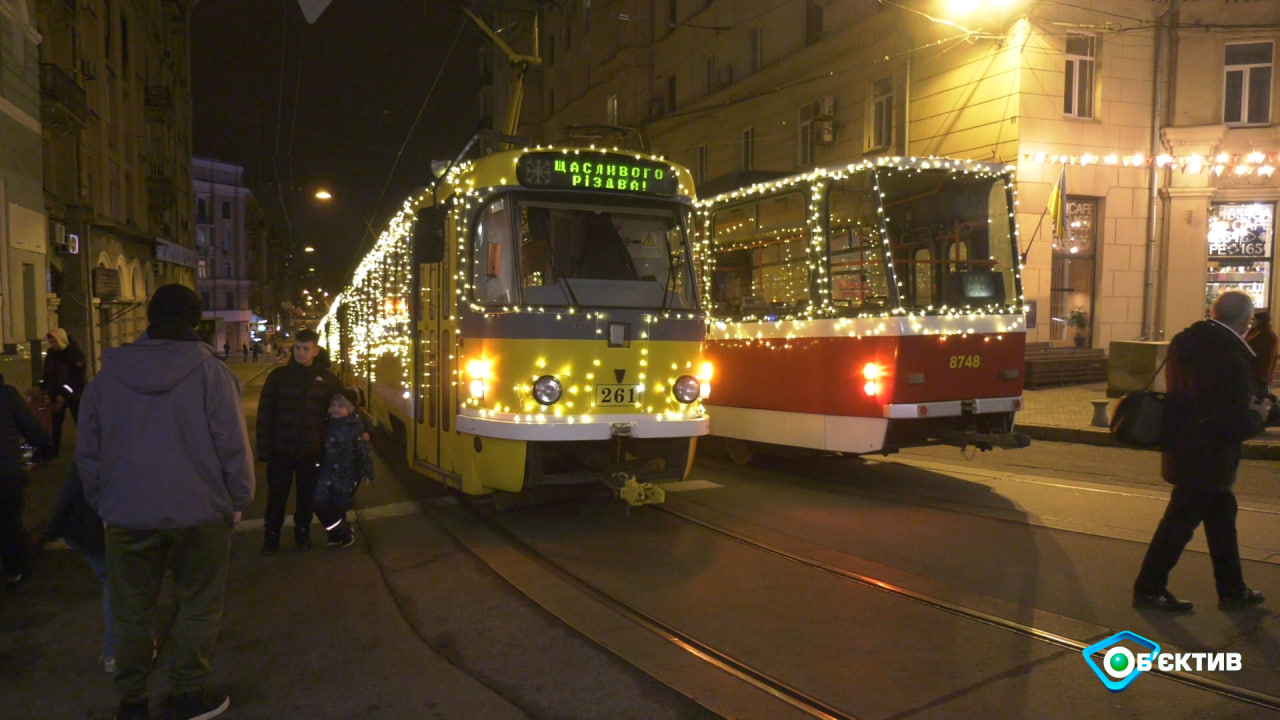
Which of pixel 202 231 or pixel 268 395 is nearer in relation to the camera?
pixel 268 395

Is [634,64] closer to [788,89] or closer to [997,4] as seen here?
[788,89]

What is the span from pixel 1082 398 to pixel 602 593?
13.9m

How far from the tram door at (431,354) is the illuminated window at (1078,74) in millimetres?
15265

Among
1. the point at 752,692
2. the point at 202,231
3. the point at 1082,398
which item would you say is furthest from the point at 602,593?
the point at 202,231

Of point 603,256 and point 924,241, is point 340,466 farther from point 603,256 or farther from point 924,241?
point 924,241

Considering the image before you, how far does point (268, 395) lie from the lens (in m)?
6.71

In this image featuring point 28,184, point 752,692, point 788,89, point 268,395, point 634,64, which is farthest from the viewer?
point 634,64

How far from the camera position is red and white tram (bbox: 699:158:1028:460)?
8648 millimetres

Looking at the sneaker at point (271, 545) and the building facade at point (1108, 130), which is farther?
the building facade at point (1108, 130)

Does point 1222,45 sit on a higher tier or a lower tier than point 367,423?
higher

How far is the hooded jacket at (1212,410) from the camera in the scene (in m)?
4.78

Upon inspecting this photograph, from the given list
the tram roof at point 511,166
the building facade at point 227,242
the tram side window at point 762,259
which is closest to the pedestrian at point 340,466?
the tram roof at point 511,166

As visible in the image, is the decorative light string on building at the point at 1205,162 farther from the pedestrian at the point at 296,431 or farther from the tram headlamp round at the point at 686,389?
the pedestrian at the point at 296,431

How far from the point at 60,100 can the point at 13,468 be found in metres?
19.7
